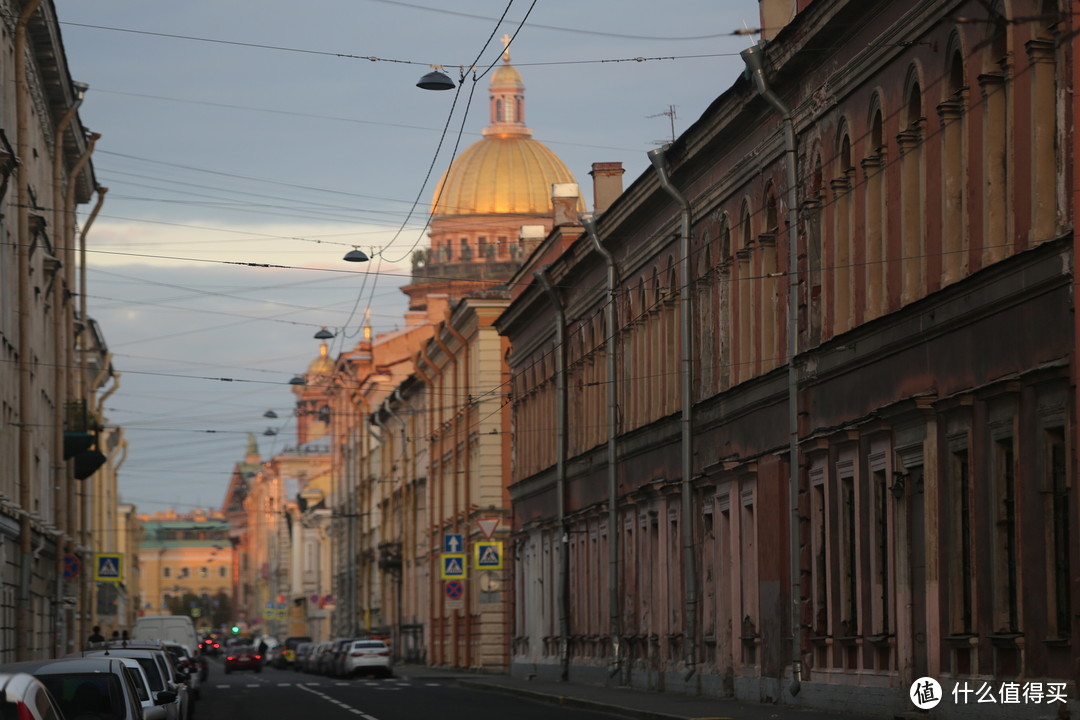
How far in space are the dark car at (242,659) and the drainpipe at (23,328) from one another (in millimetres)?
46933

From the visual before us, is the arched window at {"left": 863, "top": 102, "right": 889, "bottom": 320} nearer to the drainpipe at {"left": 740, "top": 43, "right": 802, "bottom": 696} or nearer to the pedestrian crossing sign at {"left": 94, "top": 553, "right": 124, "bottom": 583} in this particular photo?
the drainpipe at {"left": 740, "top": 43, "right": 802, "bottom": 696}

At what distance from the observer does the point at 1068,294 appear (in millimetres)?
18078

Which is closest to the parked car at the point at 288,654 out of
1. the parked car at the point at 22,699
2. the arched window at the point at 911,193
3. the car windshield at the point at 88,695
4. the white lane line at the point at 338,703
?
the white lane line at the point at 338,703

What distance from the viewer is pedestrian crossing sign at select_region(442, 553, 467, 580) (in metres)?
50.0

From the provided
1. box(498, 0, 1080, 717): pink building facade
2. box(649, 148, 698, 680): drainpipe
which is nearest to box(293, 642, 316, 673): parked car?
box(498, 0, 1080, 717): pink building facade

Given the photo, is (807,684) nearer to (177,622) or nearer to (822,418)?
(822,418)

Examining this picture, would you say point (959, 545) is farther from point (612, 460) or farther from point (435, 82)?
point (612, 460)

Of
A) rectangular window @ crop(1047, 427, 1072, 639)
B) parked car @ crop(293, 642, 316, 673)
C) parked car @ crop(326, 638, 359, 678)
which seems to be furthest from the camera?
parked car @ crop(293, 642, 316, 673)

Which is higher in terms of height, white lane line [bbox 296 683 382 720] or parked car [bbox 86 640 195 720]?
parked car [bbox 86 640 195 720]

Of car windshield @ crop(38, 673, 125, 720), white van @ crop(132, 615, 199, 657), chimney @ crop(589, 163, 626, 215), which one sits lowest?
white van @ crop(132, 615, 199, 657)

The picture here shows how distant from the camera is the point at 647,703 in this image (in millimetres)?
30906

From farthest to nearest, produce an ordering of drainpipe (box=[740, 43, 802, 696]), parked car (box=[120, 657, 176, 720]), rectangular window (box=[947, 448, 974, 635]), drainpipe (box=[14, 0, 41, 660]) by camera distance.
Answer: drainpipe (box=[14, 0, 41, 660]) < drainpipe (box=[740, 43, 802, 696]) < rectangular window (box=[947, 448, 974, 635]) < parked car (box=[120, 657, 176, 720])

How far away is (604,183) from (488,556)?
380 inches

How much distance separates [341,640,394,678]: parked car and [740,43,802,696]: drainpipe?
110 ft
